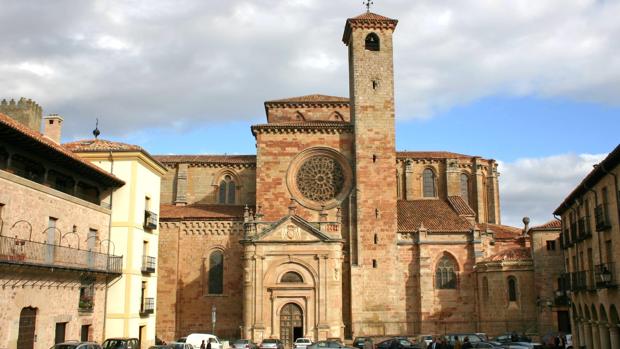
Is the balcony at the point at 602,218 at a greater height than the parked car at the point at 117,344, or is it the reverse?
the balcony at the point at 602,218

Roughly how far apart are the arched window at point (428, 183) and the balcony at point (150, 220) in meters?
26.7

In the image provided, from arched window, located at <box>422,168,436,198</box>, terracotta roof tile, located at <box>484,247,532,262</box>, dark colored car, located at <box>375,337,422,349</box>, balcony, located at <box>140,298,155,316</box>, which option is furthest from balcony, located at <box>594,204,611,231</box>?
arched window, located at <box>422,168,436,198</box>

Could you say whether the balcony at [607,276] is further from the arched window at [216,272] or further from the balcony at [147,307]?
the arched window at [216,272]

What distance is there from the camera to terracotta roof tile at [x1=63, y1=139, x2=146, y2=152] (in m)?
32.5

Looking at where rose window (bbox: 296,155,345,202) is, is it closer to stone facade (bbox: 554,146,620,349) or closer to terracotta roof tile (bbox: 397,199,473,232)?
terracotta roof tile (bbox: 397,199,473,232)

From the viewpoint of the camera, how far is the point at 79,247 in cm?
2830

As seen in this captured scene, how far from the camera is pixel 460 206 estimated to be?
50.9 meters

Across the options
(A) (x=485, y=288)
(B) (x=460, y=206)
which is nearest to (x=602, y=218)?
(A) (x=485, y=288)

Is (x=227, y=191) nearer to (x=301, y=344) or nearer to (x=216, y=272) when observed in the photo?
(x=216, y=272)

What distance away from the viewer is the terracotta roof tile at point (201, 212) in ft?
153

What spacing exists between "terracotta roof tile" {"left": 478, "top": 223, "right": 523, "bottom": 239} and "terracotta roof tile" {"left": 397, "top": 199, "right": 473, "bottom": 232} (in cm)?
352

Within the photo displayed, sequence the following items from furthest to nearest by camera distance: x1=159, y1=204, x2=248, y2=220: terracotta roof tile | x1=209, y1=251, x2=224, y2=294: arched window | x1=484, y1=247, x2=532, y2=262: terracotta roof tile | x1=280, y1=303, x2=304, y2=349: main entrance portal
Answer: x1=159, y1=204, x2=248, y2=220: terracotta roof tile < x1=209, y1=251, x2=224, y2=294: arched window < x1=484, y1=247, x2=532, y2=262: terracotta roof tile < x1=280, y1=303, x2=304, y2=349: main entrance portal

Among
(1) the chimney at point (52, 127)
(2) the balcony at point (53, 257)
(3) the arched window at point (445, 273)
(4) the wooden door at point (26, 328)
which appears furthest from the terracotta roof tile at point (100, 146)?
(3) the arched window at point (445, 273)

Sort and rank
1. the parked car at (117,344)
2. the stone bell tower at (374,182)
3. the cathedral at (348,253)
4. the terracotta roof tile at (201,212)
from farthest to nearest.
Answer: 1. the terracotta roof tile at (201,212)
2. the stone bell tower at (374,182)
3. the cathedral at (348,253)
4. the parked car at (117,344)
